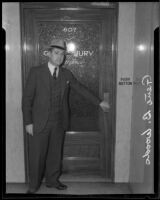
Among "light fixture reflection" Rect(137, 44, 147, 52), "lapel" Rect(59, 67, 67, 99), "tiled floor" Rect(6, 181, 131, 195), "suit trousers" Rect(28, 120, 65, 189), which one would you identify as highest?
"light fixture reflection" Rect(137, 44, 147, 52)

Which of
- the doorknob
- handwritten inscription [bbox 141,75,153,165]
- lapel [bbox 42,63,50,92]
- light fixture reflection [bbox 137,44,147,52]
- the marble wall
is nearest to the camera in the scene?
handwritten inscription [bbox 141,75,153,165]

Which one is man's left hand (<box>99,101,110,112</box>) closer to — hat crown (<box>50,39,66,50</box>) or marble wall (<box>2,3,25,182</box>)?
hat crown (<box>50,39,66,50</box>)

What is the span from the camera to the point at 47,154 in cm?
303

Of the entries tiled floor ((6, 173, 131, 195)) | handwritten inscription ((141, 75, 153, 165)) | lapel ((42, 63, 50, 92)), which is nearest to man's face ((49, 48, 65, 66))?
lapel ((42, 63, 50, 92))

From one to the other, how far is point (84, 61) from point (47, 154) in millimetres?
1021

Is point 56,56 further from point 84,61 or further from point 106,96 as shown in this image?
point 106,96

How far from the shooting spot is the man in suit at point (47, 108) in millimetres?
2828

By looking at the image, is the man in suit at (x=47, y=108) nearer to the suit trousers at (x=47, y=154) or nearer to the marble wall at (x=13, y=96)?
the suit trousers at (x=47, y=154)

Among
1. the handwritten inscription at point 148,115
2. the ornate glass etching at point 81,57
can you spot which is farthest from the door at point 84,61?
the handwritten inscription at point 148,115

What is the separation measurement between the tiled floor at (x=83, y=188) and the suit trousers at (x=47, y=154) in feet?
0.31

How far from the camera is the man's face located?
9.38 feet

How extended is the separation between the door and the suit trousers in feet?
0.88

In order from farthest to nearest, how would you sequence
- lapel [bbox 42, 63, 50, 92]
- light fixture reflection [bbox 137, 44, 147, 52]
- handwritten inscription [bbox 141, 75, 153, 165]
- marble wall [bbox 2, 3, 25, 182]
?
marble wall [bbox 2, 3, 25, 182] < lapel [bbox 42, 63, 50, 92] < light fixture reflection [bbox 137, 44, 147, 52] < handwritten inscription [bbox 141, 75, 153, 165]

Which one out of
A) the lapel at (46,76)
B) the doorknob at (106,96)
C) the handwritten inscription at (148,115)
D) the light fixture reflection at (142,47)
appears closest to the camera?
the handwritten inscription at (148,115)
